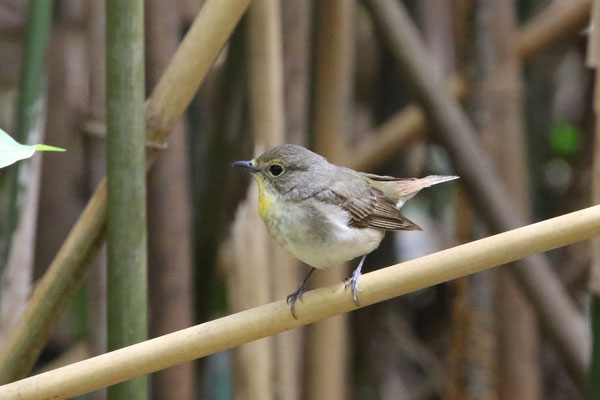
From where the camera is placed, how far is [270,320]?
1.20 metres

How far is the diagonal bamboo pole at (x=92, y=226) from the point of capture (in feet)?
4.53

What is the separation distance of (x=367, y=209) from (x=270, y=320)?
550 millimetres

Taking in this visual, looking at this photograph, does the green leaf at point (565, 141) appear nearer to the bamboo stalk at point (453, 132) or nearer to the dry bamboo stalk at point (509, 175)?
the dry bamboo stalk at point (509, 175)

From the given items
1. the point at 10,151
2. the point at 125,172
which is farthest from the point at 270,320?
the point at 10,151

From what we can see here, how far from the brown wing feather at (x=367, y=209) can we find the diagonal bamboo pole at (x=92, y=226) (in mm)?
397

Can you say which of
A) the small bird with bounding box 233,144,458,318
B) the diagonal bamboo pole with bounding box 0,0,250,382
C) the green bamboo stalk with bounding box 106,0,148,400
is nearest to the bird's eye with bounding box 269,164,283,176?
the small bird with bounding box 233,144,458,318

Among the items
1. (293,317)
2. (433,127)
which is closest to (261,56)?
(433,127)

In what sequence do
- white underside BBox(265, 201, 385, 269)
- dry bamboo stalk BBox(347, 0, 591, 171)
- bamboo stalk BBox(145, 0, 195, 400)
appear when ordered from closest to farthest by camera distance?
white underside BBox(265, 201, 385, 269) < bamboo stalk BBox(145, 0, 195, 400) < dry bamboo stalk BBox(347, 0, 591, 171)

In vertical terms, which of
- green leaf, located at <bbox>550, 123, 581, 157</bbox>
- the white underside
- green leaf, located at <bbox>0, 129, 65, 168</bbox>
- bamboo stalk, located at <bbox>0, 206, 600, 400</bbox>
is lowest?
bamboo stalk, located at <bbox>0, 206, 600, 400</bbox>

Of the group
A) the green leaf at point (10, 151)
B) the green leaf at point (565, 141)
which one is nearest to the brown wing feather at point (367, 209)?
the green leaf at point (10, 151)

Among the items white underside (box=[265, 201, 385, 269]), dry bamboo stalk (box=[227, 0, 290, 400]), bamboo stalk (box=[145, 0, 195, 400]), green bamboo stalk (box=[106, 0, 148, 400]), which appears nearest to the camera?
green bamboo stalk (box=[106, 0, 148, 400])

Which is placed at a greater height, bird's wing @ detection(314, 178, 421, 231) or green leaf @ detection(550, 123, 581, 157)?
green leaf @ detection(550, 123, 581, 157)

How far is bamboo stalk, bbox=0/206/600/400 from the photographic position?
1.09 meters

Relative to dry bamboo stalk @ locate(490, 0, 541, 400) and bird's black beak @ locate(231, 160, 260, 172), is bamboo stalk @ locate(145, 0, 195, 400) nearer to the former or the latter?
bird's black beak @ locate(231, 160, 260, 172)
